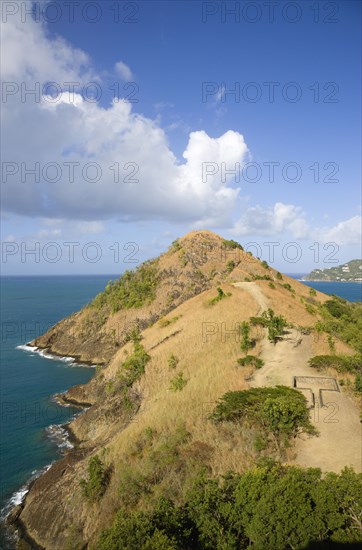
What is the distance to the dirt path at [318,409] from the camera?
21.0m

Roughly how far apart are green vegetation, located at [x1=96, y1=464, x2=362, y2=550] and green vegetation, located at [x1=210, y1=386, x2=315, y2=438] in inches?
245

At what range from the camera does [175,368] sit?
3784 cm

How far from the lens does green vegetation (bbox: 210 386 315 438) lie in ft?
74.6

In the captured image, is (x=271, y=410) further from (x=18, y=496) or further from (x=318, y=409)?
(x=18, y=496)

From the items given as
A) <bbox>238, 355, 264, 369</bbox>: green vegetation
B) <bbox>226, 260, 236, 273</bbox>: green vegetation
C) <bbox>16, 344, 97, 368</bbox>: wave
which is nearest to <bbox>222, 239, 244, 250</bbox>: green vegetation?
<bbox>226, 260, 236, 273</bbox>: green vegetation

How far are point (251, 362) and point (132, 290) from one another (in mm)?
48755

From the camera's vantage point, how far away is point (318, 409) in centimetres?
2556

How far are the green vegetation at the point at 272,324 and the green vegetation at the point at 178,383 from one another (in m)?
10.6

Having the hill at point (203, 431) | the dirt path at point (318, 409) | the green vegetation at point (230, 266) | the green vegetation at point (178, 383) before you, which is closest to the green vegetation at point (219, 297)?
the hill at point (203, 431)

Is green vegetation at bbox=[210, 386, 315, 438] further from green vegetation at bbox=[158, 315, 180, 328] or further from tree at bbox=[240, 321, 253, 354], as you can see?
green vegetation at bbox=[158, 315, 180, 328]

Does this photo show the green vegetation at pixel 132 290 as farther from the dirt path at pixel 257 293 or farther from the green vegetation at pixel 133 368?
the green vegetation at pixel 133 368

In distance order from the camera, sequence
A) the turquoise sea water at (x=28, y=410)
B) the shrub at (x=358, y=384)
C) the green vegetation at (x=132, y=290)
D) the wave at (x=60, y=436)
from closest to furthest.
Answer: the shrub at (x=358, y=384) < the turquoise sea water at (x=28, y=410) < the wave at (x=60, y=436) < the green vegetation at (x=132, y=290)

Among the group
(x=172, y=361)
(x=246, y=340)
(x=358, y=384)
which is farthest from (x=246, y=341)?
(x=358, y=384)

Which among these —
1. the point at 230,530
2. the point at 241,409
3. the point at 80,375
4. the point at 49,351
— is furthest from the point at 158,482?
the point at 49,351
